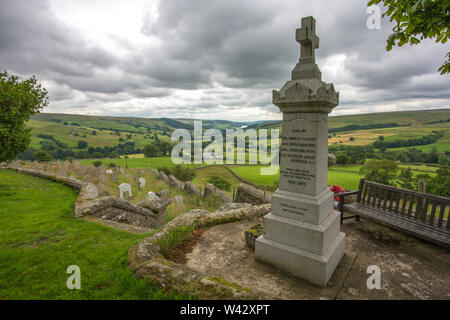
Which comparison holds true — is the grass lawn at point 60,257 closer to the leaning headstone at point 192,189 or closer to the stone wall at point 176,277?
the stone wall at point 176,277

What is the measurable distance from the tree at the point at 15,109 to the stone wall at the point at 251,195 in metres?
10.6

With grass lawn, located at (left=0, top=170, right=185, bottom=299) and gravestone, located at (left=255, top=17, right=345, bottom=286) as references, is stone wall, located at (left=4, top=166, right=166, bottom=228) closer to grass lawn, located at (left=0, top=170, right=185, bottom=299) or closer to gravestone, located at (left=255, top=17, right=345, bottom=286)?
grass lawn, located at (left=0, top=170, right=185, bottom=299)

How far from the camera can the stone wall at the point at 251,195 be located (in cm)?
976

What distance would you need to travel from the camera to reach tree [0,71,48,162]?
29.1ft

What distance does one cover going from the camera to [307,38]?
3.71m

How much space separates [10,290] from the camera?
9.98 ft

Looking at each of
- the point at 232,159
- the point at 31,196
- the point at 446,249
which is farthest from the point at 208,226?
the point at 232,159

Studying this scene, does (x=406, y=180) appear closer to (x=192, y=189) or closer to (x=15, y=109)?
(x=192, y=189)

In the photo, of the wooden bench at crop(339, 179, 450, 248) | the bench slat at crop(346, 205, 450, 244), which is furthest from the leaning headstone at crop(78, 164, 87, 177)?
the bench slat at crop(346, 205, 450, 244)
